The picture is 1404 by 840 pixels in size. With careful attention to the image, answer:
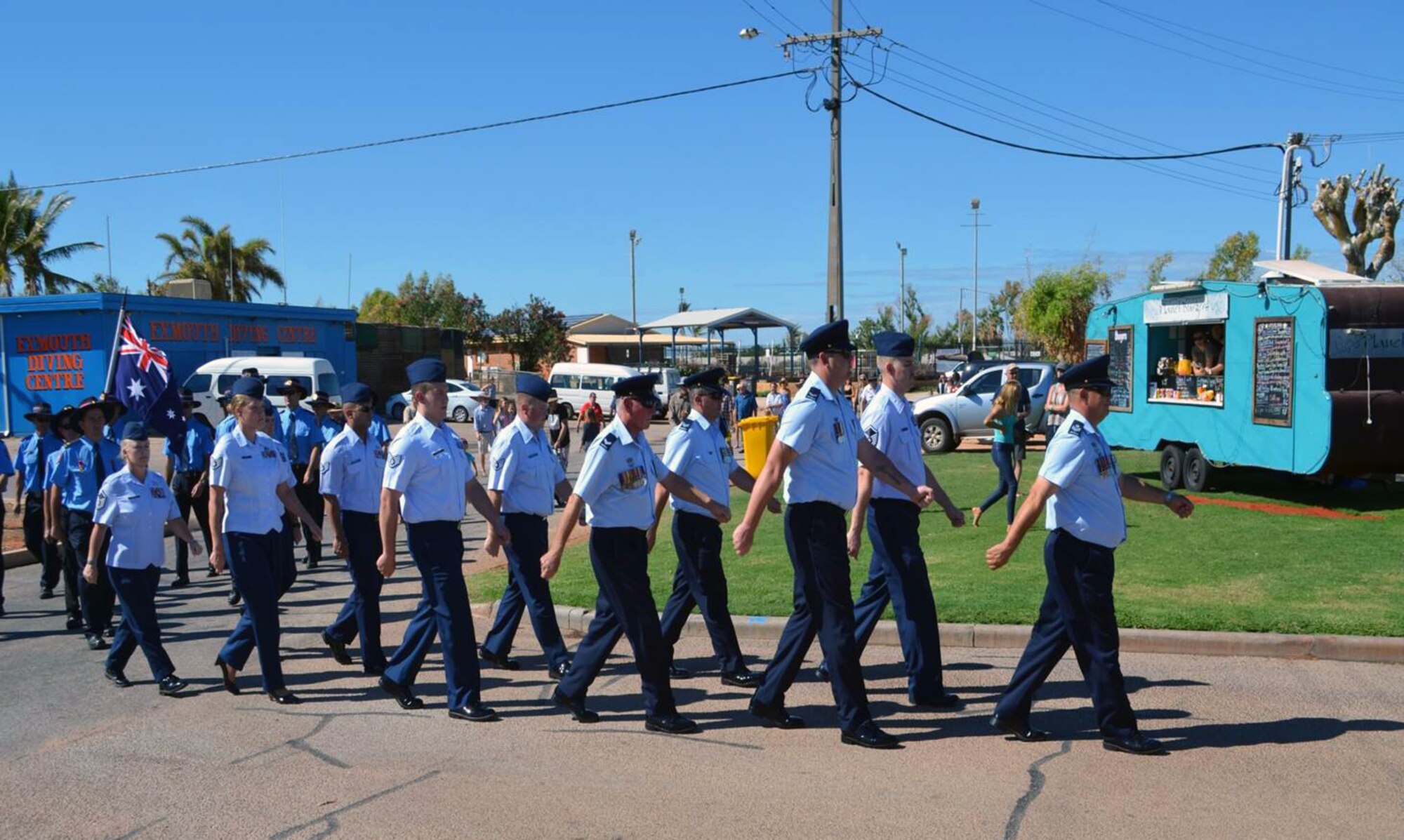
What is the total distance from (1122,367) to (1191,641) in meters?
10.9

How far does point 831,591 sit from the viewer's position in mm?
5953

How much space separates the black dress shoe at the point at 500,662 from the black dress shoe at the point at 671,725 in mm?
1800

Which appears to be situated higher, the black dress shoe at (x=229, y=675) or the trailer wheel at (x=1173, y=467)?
the trailer wheel at (x=1173, y=467)

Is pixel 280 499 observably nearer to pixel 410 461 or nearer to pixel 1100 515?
pixel 410 461

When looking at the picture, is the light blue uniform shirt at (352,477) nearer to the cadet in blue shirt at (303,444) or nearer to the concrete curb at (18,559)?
the cadet in blue shirt at (303,444)

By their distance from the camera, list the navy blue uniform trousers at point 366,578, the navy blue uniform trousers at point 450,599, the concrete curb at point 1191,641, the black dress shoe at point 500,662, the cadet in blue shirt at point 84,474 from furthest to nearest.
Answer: the cadet in blue shirt at point 84,474, the black dress shoe at point 500,662, the navy blue uniform trousers at point 366,578, the concrete curb at point 1191,641, the navy blue uniform trousers at point 450,599

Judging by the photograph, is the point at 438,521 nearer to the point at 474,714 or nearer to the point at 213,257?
the point at 474,714

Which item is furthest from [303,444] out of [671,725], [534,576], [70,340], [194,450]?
[70,340]

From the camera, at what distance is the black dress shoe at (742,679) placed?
7.32 m

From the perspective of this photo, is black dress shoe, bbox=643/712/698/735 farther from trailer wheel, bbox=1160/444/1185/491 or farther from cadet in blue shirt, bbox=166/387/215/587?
trailer wheel, bbox=1160/444/1185/491

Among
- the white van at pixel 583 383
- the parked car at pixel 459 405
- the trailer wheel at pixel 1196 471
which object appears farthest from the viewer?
the white van at pixel 583 383

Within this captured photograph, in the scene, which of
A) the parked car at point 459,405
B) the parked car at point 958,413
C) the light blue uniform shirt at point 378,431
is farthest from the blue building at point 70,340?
the light blue uniform shirt at point 378,431

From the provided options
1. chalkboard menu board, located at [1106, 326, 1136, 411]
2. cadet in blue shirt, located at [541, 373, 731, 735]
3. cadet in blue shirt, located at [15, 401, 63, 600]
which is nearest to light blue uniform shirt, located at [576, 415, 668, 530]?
cadet in blue shirt, located at [541, 373, 731, 735]

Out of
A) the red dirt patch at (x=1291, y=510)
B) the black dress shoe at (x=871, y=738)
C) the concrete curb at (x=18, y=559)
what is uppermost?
the red dirt patch at (x=1291, y=510)
